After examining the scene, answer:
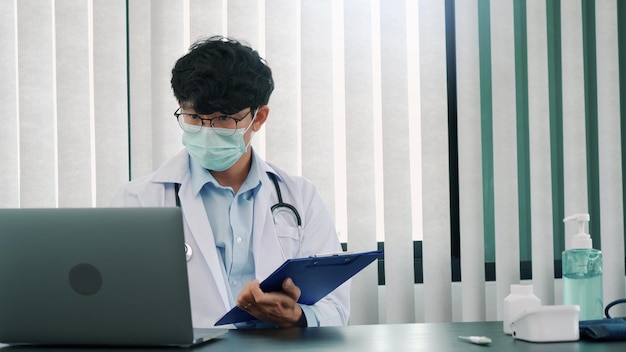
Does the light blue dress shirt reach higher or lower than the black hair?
lower

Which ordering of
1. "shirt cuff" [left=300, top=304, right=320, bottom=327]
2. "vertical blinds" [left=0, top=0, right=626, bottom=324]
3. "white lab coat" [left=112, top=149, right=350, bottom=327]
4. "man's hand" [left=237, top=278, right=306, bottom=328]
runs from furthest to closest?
"vertical blinds" [left=0, top=0, right=626, bottom=324], "white lab coat" [left=112, top=149, right=350, bottom=327], "shirt cuff" [left=300, top=304, right=320, bottom=327], "man's hand" [left=237, top=278, right=306, bottom=328]

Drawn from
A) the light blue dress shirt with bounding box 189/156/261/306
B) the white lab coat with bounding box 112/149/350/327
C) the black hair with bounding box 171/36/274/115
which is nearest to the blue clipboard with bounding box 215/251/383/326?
the white lab coat with bounding box 112/149/350/327

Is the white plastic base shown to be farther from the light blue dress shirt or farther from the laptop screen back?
the light blue dress shirt

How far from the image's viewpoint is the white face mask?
6.12ft

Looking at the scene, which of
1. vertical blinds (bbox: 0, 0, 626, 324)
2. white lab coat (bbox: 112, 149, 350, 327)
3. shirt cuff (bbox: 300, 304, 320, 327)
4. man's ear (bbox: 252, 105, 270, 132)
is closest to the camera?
shirt cuff (bbox: 300, 304, 320, 327)

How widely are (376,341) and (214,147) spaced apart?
30.8 inches

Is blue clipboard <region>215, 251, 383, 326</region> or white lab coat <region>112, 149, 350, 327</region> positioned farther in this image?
white lab coat <region>112, 149, 350, 327</region>

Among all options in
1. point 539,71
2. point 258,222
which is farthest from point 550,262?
point 258,222

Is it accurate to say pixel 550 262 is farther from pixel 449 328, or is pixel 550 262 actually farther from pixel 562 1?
pixel 449 328

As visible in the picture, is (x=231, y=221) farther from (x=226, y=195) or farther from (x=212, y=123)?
(x=212, y=123)

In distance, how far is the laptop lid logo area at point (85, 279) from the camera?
118 cm

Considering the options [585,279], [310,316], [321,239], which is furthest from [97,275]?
[585,279]

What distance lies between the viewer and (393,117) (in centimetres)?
261

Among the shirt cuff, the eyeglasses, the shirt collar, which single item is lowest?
the shirt cuff
